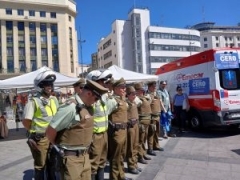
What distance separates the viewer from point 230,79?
9.77 m

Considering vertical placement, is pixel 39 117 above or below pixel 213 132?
above

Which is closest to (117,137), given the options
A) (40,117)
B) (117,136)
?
(117,136)

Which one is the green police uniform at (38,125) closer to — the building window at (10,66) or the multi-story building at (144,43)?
the building window at (10,66)

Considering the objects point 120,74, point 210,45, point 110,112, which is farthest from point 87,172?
point 210,45

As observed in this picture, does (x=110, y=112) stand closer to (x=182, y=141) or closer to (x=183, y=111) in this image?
(x=182, y=141)

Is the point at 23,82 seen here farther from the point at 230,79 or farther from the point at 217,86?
the point at 230,79

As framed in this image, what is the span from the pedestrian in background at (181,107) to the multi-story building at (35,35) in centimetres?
5669

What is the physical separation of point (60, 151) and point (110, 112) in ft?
7.06

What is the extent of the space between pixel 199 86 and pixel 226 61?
4.05 feet

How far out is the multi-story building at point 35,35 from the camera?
64.1 meters

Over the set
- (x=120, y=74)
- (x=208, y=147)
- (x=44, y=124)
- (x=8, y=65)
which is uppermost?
(x=8, y=65)

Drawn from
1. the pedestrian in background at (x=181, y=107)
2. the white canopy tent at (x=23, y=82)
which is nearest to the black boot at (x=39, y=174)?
the pedestrian in background at (x=181, y=107)

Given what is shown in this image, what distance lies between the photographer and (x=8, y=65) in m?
63.7

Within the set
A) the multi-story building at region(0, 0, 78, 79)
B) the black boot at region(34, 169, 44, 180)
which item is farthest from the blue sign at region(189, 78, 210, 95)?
the multi-story building at region(0, 0, 78, 79)
